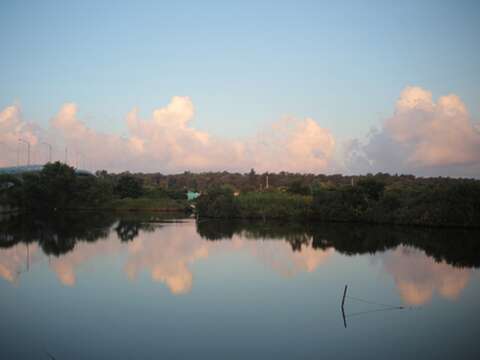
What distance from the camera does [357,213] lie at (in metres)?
47.7

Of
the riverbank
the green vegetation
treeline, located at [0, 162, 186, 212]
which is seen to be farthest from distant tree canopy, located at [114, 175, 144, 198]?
the riverbank

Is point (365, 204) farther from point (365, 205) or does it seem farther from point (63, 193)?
point (63, 193)

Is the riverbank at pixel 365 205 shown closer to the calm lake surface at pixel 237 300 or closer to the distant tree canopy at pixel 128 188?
the calm lake surface at pixel 237 300

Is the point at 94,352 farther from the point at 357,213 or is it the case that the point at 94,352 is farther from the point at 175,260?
the point at 357,213

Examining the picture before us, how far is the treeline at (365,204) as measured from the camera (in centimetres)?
3984

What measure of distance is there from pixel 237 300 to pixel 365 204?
34270 mm

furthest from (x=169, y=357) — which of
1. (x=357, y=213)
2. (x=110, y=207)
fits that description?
(x=110, y=207)

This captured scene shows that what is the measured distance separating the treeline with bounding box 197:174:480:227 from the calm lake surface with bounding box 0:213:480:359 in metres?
9.54

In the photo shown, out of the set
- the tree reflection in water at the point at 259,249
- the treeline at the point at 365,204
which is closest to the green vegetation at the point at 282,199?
the treeline at the point at 365,204

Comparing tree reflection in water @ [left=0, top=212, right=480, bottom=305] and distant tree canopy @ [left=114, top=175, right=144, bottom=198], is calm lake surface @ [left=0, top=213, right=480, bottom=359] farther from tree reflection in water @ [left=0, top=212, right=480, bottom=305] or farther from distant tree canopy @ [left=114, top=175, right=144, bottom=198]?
distant tree canopy @ [left=114, top=175, right=144, bottom=198]

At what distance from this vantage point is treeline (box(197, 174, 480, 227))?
131 ft

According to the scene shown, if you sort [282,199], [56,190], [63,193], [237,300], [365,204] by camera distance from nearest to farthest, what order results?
[237,300], [365,204], [282,199], [56,190], [63,193]

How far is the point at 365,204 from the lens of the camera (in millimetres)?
47750

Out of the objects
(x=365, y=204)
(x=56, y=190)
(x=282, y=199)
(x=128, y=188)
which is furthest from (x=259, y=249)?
(x=128, y=188)
